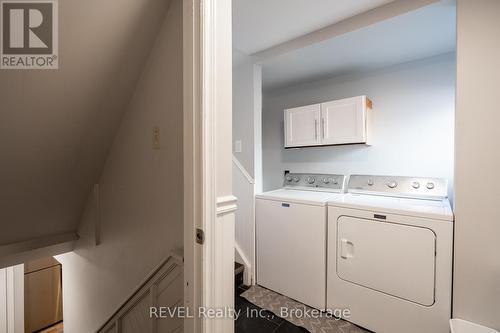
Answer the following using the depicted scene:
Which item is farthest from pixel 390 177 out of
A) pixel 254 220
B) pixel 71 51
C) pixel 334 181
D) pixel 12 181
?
pixel 12 181

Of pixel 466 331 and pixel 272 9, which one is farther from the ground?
pixel 272 9

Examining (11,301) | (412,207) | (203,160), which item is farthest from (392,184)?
(11,301)

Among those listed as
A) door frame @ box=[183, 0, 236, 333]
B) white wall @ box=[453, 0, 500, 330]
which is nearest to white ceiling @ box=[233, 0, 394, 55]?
white wall @ box=[453, 0, 500, 330]

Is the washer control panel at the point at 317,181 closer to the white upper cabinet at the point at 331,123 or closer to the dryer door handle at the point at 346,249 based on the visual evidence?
the white upper cabinet at the point at 331,123

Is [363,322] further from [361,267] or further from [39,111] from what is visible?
[39,111]

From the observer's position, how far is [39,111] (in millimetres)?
1242

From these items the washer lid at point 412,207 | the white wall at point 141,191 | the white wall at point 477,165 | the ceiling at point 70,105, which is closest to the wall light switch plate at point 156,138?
the white wall at point 141,191

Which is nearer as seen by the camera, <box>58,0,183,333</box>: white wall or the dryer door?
<box>58,0,183,333</box>: white wall

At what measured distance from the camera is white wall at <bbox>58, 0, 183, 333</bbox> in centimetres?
118

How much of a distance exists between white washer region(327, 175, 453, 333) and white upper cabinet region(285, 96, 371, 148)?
729mm

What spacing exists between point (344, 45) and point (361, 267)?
1.87m

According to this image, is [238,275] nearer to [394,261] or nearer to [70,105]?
[394,261]

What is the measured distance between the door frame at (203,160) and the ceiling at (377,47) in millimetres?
1441

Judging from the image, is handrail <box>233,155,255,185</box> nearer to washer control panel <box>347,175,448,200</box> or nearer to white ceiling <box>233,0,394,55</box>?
washer control panel <box>347,175,448,200</box>
